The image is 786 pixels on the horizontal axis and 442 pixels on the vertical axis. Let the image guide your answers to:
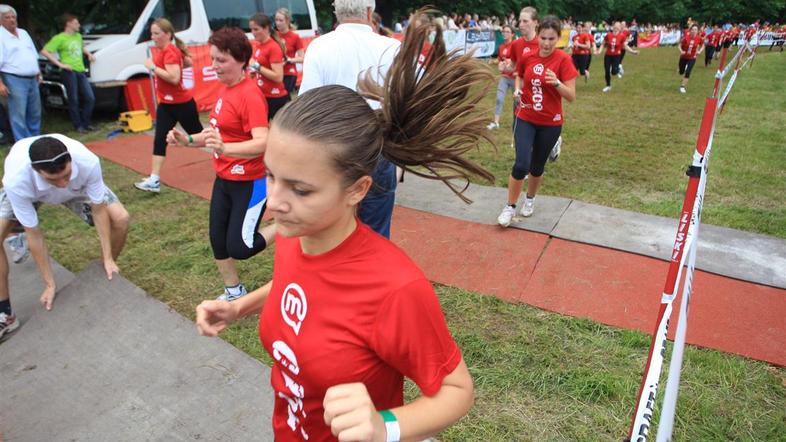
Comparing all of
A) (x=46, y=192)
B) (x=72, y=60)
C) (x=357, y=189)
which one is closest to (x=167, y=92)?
(x=46, y=192)

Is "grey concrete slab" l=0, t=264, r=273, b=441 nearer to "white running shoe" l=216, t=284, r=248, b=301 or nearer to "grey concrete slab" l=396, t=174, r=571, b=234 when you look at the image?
"white running shoe" l=216, t=284, r=248, b=301

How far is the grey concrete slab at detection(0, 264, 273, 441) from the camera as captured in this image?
9.19 feet

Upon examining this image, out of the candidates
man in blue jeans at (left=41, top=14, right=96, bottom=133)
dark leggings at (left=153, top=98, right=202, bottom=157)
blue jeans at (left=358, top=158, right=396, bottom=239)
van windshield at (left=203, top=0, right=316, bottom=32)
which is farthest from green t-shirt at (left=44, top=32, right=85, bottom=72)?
blue jeans at (left=358, top=158, right=396, bottom=239)

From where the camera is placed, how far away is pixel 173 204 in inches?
241

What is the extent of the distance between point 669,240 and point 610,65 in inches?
454

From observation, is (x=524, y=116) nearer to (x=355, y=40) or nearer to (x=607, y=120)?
(x=355, y=40)

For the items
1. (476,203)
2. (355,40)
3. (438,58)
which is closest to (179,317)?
(355,40)

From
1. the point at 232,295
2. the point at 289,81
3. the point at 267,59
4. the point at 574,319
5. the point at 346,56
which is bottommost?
the point at 232,295

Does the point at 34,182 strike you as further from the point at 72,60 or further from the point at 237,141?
the point at 72,60

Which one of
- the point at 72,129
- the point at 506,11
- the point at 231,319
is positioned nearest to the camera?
the point at 231,319

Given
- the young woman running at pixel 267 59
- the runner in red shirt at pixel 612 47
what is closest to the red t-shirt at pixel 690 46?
the runner in red shirt at pixel 612 47

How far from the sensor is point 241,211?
3469 mm

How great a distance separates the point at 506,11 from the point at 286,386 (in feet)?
136

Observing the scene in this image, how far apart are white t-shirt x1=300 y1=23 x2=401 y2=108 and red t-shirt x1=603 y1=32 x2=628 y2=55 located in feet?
43.3
